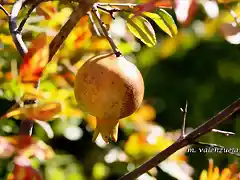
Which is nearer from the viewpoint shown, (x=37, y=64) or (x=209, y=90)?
(x=37, y=64)

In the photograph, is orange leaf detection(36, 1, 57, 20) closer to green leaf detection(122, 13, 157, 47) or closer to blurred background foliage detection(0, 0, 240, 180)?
blurred background foliage detection(0, 0, 240, 180)

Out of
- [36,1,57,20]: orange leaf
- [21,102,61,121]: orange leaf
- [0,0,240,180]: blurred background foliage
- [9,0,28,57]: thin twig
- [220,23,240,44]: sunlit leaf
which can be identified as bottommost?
[0,0,240,180]: blurred background foliage

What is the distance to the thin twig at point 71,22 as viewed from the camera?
0.83 meters

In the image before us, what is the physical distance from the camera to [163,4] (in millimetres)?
873

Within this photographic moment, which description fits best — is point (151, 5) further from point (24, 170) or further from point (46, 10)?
point (46, 10)

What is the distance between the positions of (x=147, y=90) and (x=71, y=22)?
1786mm

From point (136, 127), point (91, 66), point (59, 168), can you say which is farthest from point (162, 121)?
point (91, 66)

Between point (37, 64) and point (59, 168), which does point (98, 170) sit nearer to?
point (59, 168)

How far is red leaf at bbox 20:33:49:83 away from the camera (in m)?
0.80

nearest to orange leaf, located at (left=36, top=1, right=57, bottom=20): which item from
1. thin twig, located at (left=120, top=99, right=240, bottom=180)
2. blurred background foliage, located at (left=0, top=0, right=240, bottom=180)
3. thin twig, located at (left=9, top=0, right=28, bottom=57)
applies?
blurred background foliage, located at (left=0, top=0, right=240, bottom=180)

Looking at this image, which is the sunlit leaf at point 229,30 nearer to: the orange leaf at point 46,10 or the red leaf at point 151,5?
the red leaf at point 151,5

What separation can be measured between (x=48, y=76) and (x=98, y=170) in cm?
38

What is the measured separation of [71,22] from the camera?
2.88ft

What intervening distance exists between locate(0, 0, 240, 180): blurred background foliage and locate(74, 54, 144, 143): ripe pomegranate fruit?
0.06 metres
